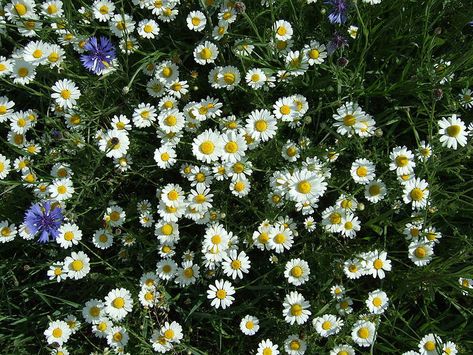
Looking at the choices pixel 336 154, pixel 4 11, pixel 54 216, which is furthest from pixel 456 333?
pixel 4 11

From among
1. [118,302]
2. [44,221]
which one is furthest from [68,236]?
[118,302]

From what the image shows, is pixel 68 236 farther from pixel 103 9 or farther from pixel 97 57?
pixel 103 9

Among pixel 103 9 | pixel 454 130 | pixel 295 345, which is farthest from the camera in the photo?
pixel 103 9

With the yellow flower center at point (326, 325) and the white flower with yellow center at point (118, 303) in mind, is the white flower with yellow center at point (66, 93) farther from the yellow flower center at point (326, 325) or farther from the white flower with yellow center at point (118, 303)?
the yellow flower center at point (326, 325)

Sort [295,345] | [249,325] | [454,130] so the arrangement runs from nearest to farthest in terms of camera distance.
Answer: [454,130] < [295,345] < [249,325]

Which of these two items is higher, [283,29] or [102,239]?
[283,29]

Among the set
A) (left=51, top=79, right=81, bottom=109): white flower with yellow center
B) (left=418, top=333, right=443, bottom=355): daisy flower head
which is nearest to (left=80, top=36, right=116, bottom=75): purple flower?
(left=51, top=79, right=81, bottom=109): white flower with yellow center
